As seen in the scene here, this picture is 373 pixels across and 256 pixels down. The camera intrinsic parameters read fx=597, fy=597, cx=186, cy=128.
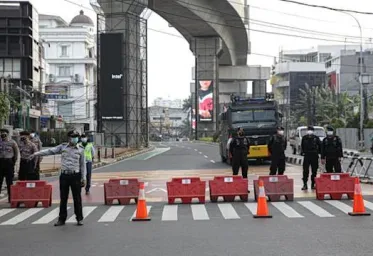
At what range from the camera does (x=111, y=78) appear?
190 ft

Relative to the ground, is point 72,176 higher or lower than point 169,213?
higher

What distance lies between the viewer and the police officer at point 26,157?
15594 millimetres

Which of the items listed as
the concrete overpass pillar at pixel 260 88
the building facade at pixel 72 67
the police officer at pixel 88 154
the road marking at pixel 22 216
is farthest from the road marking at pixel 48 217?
the concrete overpass pillar at pixel 260 88

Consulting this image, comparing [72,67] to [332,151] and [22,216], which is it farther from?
[22,216]

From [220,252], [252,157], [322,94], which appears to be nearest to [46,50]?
[322,94]

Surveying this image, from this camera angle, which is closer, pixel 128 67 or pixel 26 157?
pixel 26 157

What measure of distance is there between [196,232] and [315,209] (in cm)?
387

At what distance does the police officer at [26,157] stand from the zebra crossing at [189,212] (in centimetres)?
168

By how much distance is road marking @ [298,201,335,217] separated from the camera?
40.6ft

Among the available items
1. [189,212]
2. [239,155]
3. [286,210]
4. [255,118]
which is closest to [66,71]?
[255,118]

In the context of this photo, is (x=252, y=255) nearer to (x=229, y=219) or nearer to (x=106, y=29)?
(x=229, y=219)

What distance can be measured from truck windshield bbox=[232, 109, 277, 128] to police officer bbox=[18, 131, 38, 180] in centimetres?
1509

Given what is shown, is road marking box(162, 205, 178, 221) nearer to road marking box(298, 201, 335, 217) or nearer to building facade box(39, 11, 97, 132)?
road marking box(298, 201, 335, 217)

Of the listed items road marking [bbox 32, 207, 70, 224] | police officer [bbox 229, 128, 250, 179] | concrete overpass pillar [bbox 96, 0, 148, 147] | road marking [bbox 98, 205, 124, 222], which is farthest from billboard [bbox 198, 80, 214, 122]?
road marking [bbox 32, 207, 70, 224]
